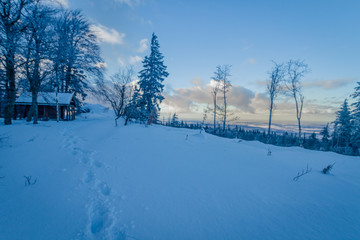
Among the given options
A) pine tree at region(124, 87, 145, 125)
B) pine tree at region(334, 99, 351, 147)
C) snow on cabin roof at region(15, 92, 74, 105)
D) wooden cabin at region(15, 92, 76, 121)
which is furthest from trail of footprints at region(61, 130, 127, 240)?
pine tree at region(334, 99, 351, 147)

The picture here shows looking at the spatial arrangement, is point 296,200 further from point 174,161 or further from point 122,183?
point 122,183

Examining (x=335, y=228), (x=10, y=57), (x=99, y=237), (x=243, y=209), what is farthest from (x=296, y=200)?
(x=10, y=57)

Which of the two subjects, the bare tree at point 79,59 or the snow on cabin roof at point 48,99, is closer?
the bare tree at point 79,59

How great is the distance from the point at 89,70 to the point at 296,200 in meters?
21.1

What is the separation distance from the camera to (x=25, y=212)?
1945 mm

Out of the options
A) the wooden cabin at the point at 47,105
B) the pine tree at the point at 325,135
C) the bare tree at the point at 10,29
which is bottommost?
the pine tree at the point at 325,135

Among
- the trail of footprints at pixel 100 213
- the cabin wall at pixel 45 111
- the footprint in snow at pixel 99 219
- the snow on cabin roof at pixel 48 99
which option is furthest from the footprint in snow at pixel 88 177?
the cabin wall at pixel 45 111

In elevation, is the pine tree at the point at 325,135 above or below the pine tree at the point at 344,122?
below

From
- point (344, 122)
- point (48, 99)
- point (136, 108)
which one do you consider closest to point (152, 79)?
point (136, 108)

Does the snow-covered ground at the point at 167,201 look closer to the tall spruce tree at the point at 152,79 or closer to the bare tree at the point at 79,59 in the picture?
the bare tree at the point at 79,59

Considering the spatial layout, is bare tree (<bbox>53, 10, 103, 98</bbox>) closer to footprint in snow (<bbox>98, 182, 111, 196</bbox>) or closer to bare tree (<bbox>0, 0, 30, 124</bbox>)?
bare tree (<bbox>0, 0, 30, 124</bbox>)

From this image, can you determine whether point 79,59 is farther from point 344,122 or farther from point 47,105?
point 344,122

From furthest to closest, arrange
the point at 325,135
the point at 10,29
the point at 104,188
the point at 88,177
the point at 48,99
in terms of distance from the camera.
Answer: the point at 325,135, the point at 48,99, the point at 10,29, the point at 88,177, the point at 104,188

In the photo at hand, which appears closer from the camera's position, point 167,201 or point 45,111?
point 167,201
